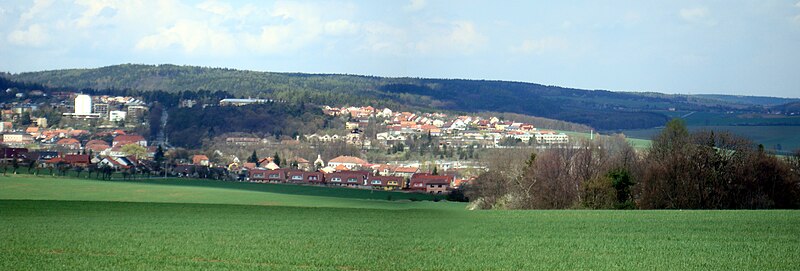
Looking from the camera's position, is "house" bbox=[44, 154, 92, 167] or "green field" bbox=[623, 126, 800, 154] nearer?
"house" bbox=[44, 154, 92, 167]

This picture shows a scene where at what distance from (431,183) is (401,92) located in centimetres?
6449

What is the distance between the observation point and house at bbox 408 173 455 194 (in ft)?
203

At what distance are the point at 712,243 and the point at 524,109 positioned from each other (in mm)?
115482

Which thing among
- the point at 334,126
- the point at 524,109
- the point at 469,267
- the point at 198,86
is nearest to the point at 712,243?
the point at 469,267

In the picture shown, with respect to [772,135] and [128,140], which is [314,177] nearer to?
[128,140]

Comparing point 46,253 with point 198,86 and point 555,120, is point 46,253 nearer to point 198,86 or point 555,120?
point 555,120

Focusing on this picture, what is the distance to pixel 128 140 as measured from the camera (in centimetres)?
8756

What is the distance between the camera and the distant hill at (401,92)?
124438 millimetres

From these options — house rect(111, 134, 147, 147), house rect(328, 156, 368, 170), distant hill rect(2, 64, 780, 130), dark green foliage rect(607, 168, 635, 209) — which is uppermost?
distant hill rect(2, 64, 780, 130)

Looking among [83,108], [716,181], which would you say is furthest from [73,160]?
[83,108]

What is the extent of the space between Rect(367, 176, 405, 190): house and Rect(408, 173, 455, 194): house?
0.74 metres

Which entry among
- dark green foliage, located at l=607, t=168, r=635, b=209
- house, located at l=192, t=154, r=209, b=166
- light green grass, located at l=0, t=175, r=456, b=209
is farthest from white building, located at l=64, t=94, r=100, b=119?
dark green foliage, located at l=607, t=168, r=635, b=209

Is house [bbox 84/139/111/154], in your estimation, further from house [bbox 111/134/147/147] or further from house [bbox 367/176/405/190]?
house [bbox 367/176/405/190]

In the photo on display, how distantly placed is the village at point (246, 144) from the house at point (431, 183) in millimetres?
68
